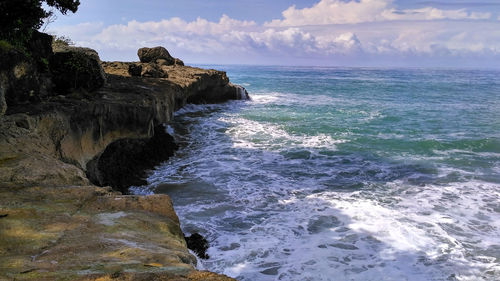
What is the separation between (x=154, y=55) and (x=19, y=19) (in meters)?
21.9

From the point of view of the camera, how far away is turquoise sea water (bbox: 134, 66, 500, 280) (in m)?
7.39

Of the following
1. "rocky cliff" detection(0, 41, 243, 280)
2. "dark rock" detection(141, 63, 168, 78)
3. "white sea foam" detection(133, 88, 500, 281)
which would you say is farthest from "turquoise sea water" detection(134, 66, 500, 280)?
"dark rock" detection(141, 63, 168, 78)

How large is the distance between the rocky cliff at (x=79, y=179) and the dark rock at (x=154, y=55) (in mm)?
17009

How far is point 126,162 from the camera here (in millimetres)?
12484

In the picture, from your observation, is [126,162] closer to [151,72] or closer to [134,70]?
[134,70]

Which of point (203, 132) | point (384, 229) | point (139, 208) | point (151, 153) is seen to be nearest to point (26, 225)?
point (139, 208)

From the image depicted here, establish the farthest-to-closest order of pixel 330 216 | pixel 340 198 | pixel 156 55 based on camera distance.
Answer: pixel 156 55 → pixel 340 198 → pixel 330 216

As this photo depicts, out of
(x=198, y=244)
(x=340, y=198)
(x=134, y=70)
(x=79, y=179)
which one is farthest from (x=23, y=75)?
(x=134, y=70)

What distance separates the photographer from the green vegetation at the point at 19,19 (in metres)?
8.60

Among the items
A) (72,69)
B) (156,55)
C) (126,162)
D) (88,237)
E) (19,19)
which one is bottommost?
(126,162)

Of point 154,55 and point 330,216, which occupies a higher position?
point 154,55

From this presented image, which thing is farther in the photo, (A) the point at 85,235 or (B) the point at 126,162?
(B) the point at 126,162

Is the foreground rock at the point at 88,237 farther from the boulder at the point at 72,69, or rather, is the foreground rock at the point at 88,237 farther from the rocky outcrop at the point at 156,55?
the rocky outcrop at the point at 156,55

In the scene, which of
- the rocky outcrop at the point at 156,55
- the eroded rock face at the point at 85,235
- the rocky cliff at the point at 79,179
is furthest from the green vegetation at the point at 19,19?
the rocky outcrop at the point at 156,55
